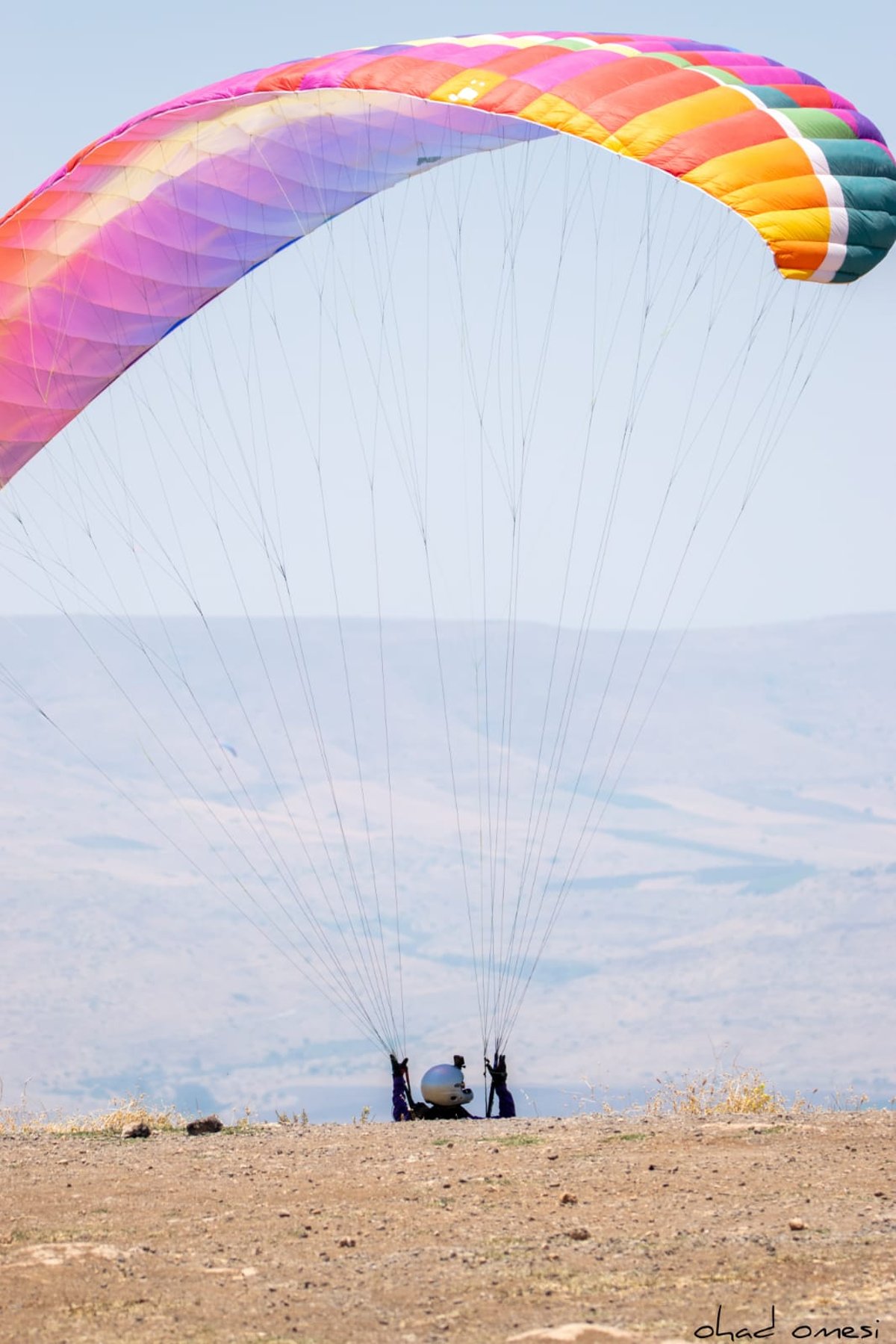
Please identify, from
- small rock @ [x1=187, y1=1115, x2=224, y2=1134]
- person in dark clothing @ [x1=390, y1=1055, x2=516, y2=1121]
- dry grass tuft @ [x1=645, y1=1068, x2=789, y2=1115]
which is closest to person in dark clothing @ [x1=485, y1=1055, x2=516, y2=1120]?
person in dark clothing @ [x1=390, y1=1055, x2=516, y2=1121]

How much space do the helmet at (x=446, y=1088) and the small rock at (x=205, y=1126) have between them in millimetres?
1973

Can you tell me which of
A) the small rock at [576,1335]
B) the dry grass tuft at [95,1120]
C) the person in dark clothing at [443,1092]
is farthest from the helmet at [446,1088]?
the small rock at [576,1335]

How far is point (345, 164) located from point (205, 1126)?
8.87m

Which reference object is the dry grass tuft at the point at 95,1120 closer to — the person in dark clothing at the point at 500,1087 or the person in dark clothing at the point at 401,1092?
the person in dark clothing at the point at 401,1092

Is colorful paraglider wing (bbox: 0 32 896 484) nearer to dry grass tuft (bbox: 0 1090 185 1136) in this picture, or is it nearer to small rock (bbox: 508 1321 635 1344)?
dry grass tuft (bbox: 0 1090 185 1136)

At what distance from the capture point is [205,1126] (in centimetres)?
1384

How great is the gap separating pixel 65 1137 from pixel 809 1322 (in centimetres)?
773

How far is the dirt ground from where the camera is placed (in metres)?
8.30

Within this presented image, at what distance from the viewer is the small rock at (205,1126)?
543 inches

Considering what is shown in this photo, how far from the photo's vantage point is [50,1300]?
8.84 meters

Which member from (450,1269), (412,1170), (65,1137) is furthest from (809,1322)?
(65,1137)

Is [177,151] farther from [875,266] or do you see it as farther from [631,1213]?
[631,1213]

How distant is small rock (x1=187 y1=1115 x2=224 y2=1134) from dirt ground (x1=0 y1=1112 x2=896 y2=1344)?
665 millimetres

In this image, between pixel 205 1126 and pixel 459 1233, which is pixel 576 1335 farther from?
pixel 205 1126
